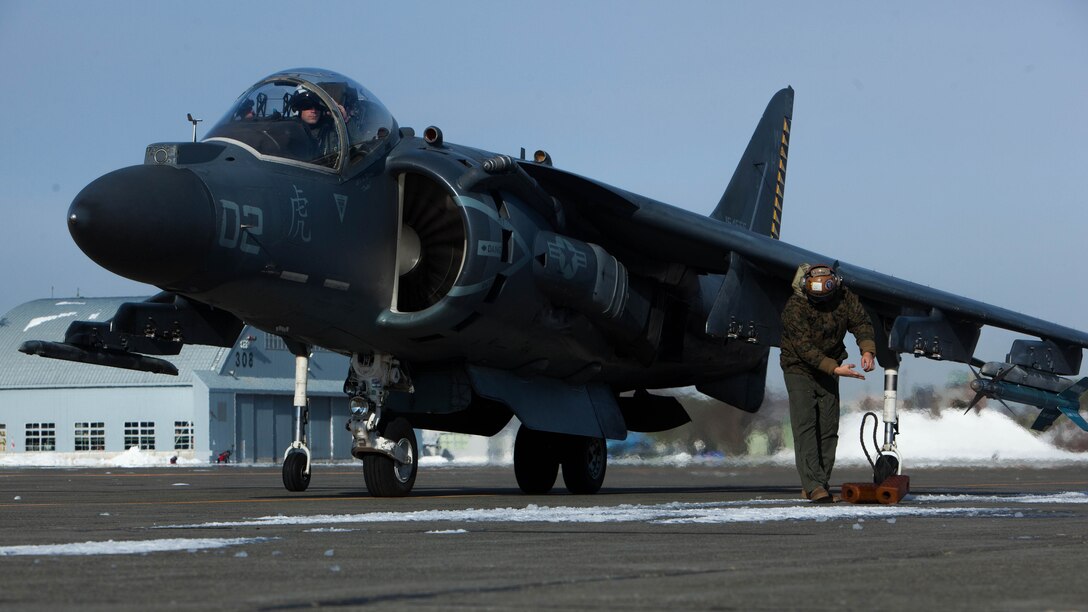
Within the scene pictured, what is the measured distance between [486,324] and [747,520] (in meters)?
4.54

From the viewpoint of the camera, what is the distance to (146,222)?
923cm

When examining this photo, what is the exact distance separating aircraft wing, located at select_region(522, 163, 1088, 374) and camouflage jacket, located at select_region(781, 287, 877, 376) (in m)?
2.27

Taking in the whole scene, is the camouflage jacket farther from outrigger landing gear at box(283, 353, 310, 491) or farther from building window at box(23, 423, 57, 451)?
building window at box(23, 423, 57, 451)

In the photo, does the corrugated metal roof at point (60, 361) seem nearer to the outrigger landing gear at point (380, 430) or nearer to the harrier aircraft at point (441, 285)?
the harrier aircraft at point (441, 285)

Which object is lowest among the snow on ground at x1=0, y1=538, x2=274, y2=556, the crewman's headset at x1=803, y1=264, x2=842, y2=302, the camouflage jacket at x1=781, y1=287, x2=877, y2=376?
the snow on ground at x1=0, y1=538, x2=274, y2=556

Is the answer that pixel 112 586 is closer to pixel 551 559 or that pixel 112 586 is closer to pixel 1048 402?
pixel 551 559

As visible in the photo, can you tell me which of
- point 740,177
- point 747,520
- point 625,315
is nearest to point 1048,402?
point 625,315

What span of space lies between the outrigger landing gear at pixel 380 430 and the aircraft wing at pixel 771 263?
223 cm

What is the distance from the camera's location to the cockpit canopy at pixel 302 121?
10703 millimetres

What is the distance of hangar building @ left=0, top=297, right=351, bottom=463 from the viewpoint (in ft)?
153

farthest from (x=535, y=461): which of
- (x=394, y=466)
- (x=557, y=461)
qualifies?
(x=394, y=466)

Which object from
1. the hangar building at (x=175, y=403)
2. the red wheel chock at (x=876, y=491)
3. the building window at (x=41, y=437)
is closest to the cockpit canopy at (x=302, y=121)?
the red wheel chock at (x=876, y=491)

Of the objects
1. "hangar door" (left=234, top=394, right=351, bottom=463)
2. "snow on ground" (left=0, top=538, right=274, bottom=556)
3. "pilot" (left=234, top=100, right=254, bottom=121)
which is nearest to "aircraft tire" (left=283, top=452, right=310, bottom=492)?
"pilot" (left=234, top=100, right=254, bottom=121)

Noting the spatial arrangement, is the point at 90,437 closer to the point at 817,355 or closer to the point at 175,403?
the point at 175,403
